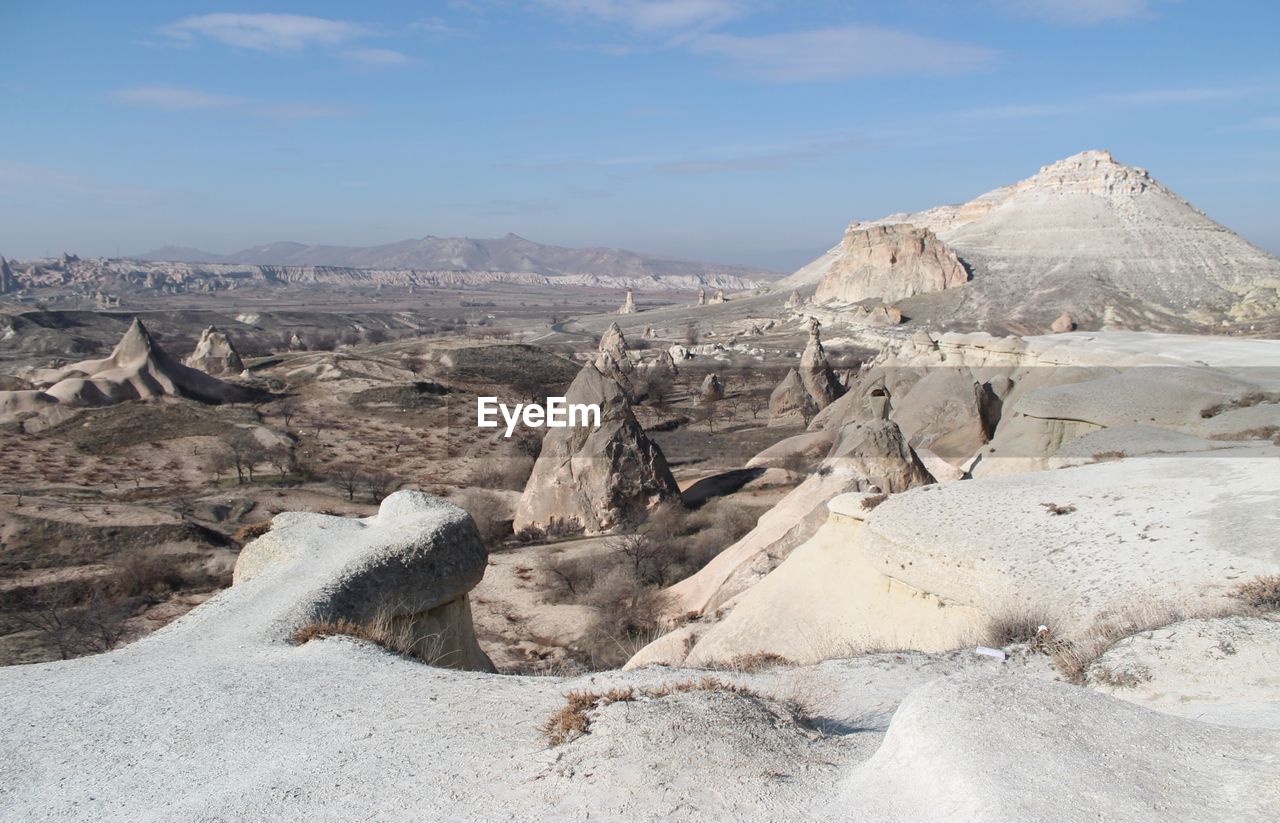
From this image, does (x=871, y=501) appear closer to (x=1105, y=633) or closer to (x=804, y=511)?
(x=804, y=511)

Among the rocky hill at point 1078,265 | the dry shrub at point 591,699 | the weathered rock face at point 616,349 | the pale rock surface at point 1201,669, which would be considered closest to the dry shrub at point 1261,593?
the pale rock surface at point 1201,669

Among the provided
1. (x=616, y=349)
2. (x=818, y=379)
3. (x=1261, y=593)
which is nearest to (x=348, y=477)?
(x=818, y=379)

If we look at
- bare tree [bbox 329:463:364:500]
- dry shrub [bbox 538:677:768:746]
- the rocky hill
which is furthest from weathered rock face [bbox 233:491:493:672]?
the rocky hill

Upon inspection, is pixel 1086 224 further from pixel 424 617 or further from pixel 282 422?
pixel 424 617

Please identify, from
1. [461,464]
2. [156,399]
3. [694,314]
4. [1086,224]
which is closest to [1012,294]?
[1086,224]

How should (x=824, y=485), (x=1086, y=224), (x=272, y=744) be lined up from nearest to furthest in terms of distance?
(x=272, y=744) → (x=824, y=485) → (x=1086, y=224)

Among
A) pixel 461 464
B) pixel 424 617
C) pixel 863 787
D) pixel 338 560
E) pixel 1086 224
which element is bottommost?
pixel 461 464

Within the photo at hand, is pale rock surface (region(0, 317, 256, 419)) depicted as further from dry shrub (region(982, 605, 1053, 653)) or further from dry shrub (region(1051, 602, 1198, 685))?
dry shrub (region(1051, 602, 1198, 685))
